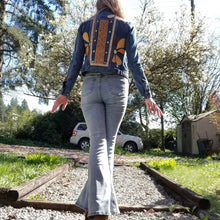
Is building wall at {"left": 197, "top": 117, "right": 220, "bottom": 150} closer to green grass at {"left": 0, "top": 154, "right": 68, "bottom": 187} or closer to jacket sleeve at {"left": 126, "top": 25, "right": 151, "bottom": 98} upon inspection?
green grass at {"left": 0, "top": 154, "right": 68, "bottom": 187}

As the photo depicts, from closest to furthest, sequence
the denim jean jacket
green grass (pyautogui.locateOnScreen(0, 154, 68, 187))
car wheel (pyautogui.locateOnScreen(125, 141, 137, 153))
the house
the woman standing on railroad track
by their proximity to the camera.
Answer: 1. the woman standing on railroad track
2. the denim jean jacket
3. green grass (pyautogui.locateOnScreen(0, 154, 68, 187))
4. the house
5. car wheel (pyautogui.locateOnScreen(125, 141, 137, 153))

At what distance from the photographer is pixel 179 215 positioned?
249cm

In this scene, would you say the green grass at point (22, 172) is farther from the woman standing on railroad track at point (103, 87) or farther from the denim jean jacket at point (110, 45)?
the denim jean jacket at point (110, 45)

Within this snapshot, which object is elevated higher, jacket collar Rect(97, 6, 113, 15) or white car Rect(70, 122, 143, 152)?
jacket collar Rect(97, 6, 113, 15)

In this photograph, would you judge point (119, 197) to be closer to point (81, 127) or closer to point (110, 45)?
point (110, 45)

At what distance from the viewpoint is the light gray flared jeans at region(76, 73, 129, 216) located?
175 cm

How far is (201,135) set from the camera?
15203 mm

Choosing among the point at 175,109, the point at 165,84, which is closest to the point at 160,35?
the point at 165,84

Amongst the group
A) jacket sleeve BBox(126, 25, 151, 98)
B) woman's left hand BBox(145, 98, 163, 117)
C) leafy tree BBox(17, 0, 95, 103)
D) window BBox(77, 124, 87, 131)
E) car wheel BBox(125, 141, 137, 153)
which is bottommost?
car wheel BBox(125, 141, 137, 153)

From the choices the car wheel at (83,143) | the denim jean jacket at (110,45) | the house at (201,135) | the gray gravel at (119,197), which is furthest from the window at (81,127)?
the denim jean jacket at (110,45)

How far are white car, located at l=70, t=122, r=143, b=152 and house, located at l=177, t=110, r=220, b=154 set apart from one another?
131 inches

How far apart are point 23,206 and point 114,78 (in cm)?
158

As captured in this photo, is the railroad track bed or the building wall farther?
the building wall

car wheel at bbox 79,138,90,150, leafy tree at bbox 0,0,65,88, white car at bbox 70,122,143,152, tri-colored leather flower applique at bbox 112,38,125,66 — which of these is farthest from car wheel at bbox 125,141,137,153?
tri-colored leather flower applique at bbox 112,38,125,66
